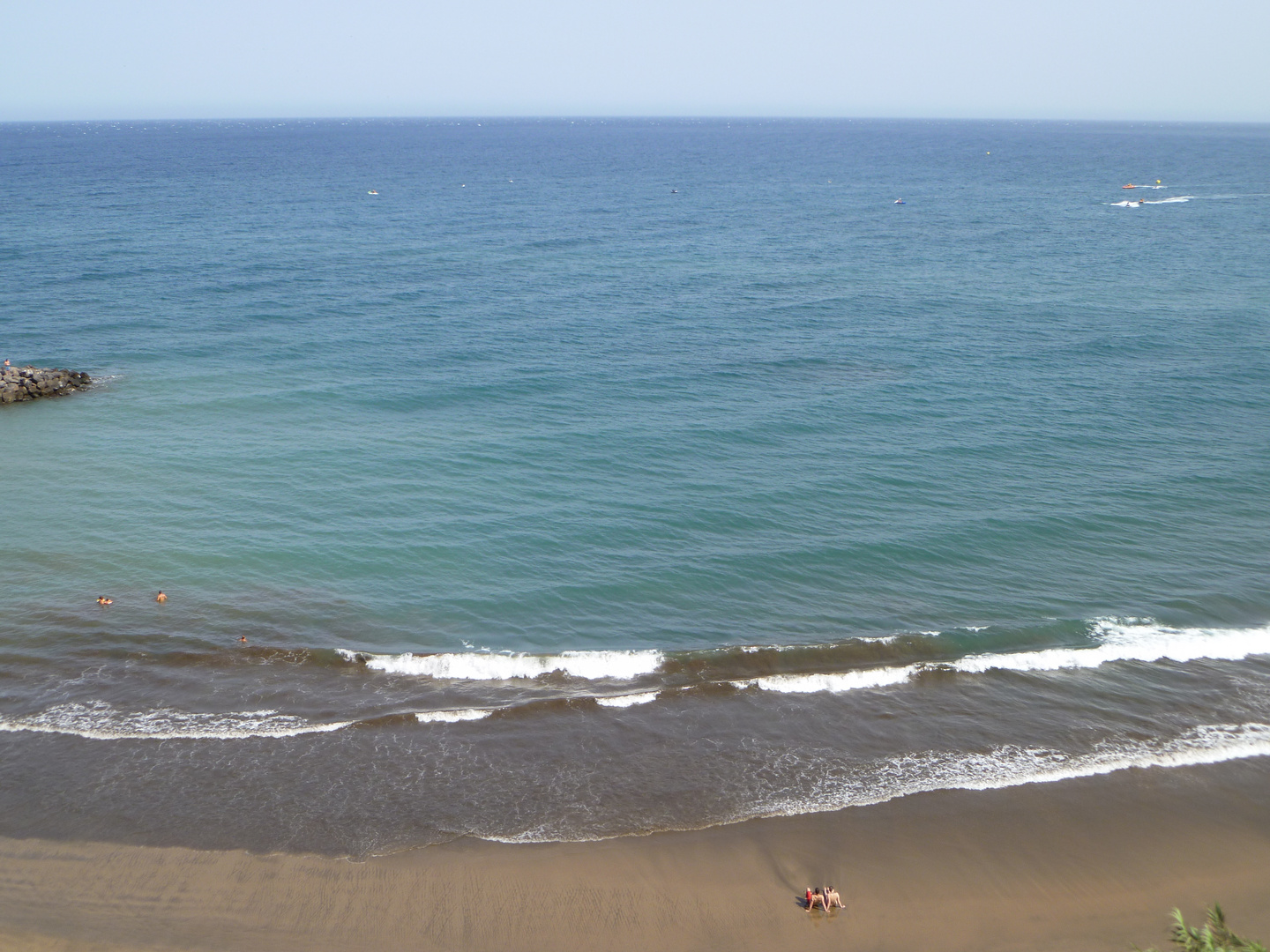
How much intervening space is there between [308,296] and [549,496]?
46.0m

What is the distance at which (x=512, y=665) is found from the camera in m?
34.3

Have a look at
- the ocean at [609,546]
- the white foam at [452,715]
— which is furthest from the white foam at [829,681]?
the white foam at [452,715]

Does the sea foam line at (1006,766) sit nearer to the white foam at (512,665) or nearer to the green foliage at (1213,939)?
the white foam at (512,665)

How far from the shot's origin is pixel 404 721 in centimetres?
3103

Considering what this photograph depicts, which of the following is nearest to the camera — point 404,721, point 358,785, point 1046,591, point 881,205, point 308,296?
point 358,785

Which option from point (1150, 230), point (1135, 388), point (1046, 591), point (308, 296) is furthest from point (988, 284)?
point (308, 296)

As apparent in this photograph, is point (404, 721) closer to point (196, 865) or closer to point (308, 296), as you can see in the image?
point (196, 865)

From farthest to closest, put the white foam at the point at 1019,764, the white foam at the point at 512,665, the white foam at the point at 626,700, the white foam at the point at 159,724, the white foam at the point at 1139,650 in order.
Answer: the white foam at the point at 1139,650 → the white foam at the point at 512,665 → the white foam at the point at 626,700 → the white foam at the point at 159,724 → the white foam at the point at 1019,764

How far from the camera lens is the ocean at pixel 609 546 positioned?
95.2 ft

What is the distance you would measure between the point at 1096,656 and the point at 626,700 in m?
17.7

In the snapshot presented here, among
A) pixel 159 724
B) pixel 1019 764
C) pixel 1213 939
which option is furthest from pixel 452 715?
pixel 1213 939

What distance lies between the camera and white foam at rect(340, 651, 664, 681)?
33.8 metres

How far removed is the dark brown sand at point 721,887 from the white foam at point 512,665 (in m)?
8.51

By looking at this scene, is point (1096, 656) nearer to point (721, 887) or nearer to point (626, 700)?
point (626, 700)
